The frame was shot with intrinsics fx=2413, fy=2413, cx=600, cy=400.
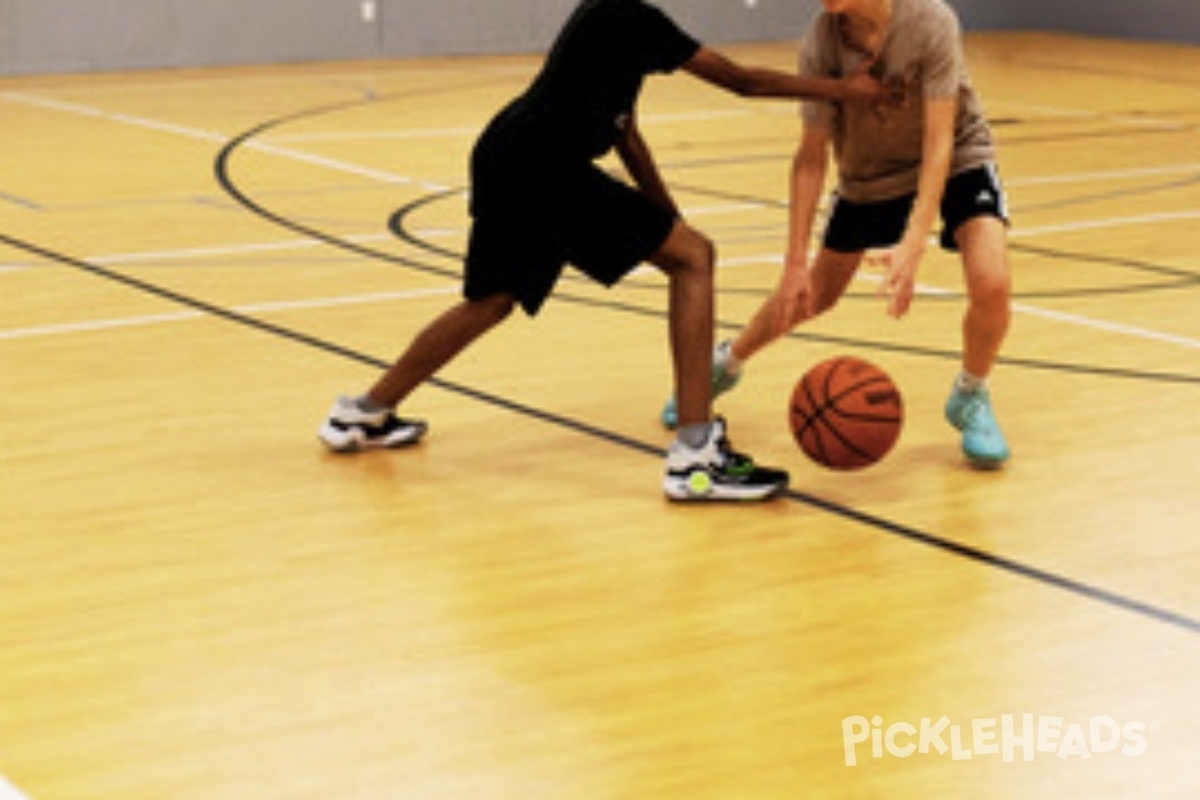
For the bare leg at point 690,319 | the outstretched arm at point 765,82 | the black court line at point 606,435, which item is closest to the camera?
the black court line at point 606,435

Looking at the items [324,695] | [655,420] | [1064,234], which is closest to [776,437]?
[655,420]

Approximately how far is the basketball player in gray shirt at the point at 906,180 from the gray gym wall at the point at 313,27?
419 inches

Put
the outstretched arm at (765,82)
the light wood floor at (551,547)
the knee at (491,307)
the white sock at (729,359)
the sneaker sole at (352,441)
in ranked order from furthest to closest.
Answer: the white sock at (729,359) < the sneaker sole at (352,441) < the knee at (491,307) < the outstretched arm at (765,82) < the light wood floor at (551,547)

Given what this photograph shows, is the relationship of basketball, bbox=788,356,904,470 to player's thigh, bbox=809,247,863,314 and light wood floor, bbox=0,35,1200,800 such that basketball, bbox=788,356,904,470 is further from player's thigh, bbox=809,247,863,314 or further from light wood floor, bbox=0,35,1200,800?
player's thigh, bbox=809,247,863,314

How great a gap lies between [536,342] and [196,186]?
3913mm

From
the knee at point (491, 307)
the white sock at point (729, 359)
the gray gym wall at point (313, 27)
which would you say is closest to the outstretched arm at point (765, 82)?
the knee at point (491, 307)

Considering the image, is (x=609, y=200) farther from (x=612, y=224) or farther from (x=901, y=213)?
(x=901, y=213)

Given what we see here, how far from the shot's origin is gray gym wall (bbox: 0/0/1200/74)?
1594 cm

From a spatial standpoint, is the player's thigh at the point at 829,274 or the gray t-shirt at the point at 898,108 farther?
the player's thigh at the point at 829,274

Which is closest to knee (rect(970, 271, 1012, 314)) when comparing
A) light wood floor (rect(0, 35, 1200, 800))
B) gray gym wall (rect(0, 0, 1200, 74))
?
light wood floor (rect(0, 35, 1200, 800))

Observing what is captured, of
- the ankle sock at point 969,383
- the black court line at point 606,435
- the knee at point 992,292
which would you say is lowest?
the black court line at point 606,435

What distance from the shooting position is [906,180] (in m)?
6.00

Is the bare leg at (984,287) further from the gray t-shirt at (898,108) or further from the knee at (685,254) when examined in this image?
the knee at (685,254)

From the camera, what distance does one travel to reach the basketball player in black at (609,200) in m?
5.59
